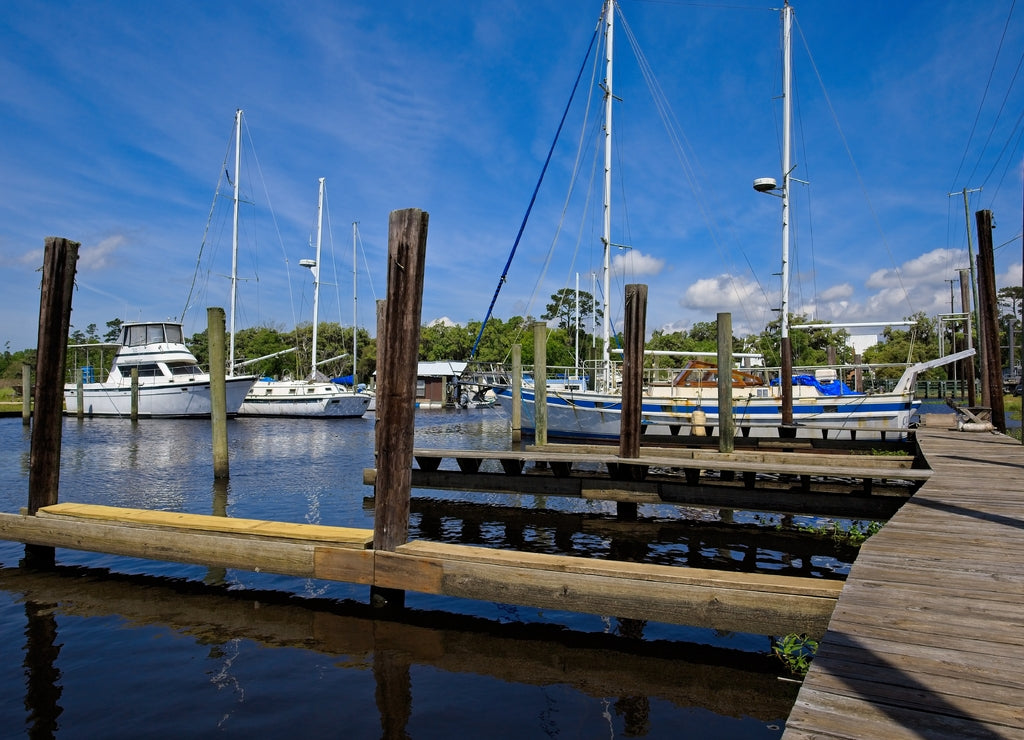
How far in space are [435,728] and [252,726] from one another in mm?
1328

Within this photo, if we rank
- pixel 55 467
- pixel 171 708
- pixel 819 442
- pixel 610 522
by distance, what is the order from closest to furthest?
pixel 171 708
pixel 55 467
pixel 610 522
pixel 819 442

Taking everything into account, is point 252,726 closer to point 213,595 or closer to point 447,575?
point 447,575

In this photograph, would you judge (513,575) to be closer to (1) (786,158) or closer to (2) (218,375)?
(2) (218,375)

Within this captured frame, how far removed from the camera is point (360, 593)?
26.0 feet

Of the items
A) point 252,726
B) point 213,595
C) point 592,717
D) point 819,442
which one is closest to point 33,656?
point 213,595

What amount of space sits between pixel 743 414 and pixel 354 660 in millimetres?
20054

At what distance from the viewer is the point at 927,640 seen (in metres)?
3.51

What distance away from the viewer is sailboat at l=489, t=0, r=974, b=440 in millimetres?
22328

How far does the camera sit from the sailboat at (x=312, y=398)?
1805 inches

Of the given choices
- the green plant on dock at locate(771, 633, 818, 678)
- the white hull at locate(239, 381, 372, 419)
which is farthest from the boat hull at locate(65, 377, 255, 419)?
the green plant on dock at locate(771, 633, 818, 678)

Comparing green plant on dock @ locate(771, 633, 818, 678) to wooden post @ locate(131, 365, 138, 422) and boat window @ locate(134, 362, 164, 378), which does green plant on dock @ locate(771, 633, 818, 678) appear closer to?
wooden post @ locate(131, 365, 138, 422)

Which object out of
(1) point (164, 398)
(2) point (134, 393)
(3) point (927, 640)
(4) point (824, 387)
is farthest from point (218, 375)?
(1) point (164, 398)

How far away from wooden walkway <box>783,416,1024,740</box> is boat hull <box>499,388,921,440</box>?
49.8 ft

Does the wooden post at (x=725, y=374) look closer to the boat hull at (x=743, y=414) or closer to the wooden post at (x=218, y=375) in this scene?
the boat hull at (x=743, y=414)
